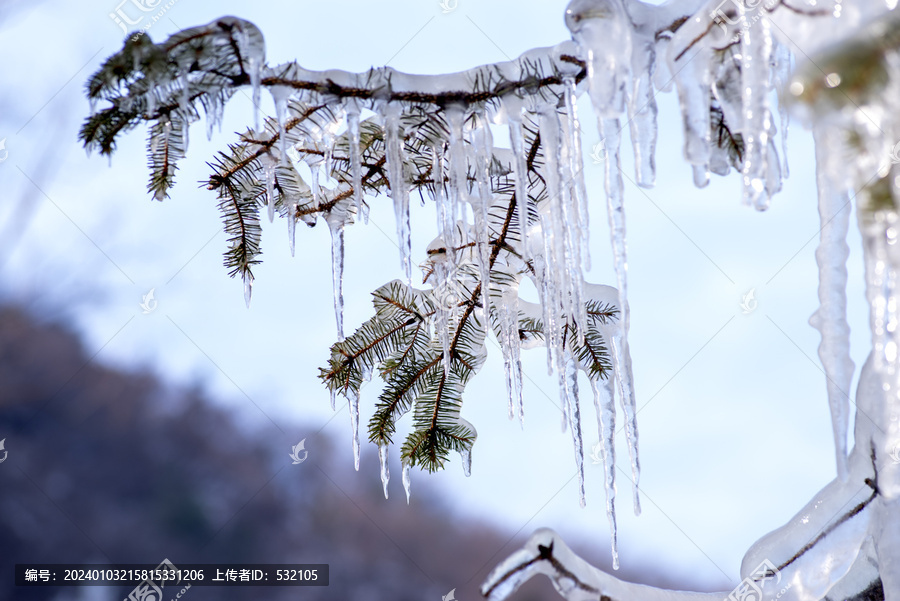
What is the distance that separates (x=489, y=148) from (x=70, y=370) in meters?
6.53

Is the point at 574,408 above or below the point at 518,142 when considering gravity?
below

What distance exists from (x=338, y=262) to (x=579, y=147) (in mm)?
402

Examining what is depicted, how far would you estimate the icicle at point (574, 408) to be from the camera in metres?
0.91

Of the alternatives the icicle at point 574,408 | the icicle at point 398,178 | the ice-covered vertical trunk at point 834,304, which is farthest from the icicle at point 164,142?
the ice-covered vertical trunk at point 834,304

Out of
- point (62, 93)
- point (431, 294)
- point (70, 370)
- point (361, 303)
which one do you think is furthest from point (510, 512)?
point (431, 294)

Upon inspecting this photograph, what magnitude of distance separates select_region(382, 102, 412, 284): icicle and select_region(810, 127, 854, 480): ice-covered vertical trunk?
46cm

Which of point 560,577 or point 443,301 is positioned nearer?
point 560,577

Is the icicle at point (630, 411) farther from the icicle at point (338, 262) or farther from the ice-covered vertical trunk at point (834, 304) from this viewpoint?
the icicle at point (338, 262)
